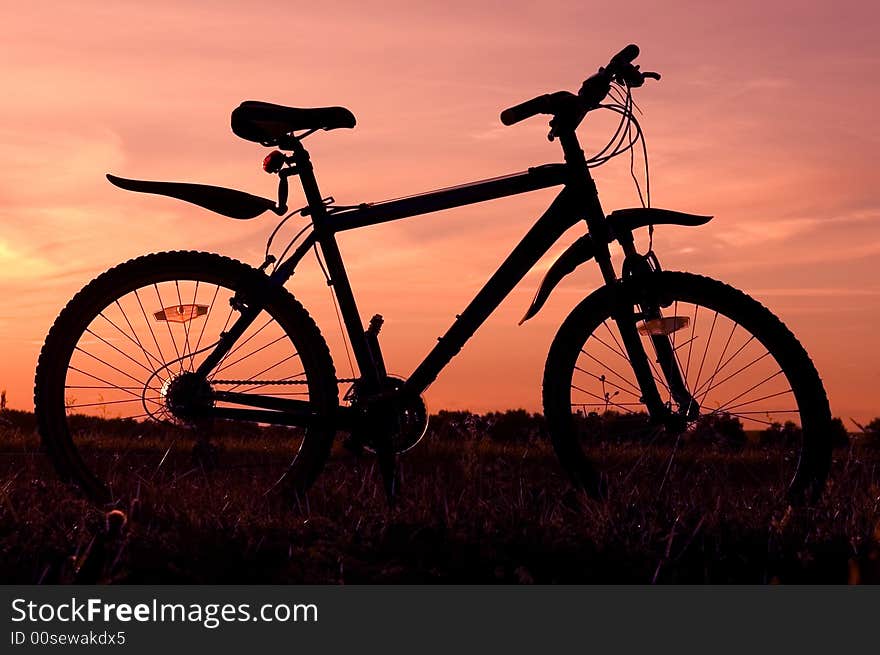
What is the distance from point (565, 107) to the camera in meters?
4.68

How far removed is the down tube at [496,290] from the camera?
15.8ft

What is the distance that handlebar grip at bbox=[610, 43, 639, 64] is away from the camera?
4.79m

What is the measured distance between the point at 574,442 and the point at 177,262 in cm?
206

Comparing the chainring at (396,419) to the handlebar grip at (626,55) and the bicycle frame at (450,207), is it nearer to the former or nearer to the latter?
the bicycle frame at (450,207)

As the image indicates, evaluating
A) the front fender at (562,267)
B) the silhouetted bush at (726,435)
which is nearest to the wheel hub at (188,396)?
the front fender at (562,267)

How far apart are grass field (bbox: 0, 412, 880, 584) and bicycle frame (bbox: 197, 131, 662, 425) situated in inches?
18.0

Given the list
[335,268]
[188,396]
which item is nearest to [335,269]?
[335,268]

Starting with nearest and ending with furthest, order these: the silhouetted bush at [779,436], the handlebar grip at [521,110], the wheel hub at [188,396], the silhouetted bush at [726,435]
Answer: the handlebar grip at [521,110]
the wheel hub at [188,396]
the silhouetted bush at [726,435]
the silhouetted bush at [779,436]

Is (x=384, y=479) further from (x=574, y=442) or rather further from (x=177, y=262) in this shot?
(x=177, y=262)

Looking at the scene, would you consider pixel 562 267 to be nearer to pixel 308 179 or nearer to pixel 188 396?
pixel 308 179

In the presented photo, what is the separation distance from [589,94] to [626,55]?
28 cm

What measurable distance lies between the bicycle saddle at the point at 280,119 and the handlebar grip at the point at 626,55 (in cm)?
127

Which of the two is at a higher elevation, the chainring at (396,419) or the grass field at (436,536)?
the chainring at (396,419)
